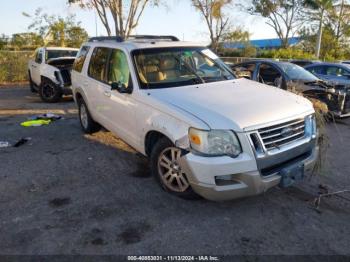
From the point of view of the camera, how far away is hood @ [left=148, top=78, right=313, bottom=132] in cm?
347

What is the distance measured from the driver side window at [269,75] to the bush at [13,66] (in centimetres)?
1249

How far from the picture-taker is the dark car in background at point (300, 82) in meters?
8.31

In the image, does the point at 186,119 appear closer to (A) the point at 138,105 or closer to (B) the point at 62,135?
(A) the point at 138,105

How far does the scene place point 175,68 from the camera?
15.7 ft

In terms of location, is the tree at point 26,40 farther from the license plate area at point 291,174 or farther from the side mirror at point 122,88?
the license plate area at point 291,174

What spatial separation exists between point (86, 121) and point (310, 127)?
169 inches

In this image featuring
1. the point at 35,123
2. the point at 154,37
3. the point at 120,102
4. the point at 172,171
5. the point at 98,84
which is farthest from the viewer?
the point at 35,123

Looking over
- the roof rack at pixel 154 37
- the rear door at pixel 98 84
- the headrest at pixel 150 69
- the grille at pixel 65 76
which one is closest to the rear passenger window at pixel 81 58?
the rear door at pixel 98 84

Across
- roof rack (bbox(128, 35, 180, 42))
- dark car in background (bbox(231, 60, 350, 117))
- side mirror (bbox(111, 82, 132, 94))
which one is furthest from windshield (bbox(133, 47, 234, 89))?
dark car in background (bbox(231, 60, 350, 117))

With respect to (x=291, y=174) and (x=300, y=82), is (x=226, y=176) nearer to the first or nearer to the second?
(x=291, y=174)

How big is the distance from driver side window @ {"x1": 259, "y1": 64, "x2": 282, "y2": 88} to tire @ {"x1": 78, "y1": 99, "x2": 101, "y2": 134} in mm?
4646

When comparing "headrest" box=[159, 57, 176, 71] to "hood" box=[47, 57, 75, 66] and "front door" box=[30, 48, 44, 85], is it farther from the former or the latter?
"front door" box=[30, 48, 44, 85]

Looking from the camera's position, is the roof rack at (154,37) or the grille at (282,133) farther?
the roof rack at (154,37)

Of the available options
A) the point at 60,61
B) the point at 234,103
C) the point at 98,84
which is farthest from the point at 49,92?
the point at 234,103
